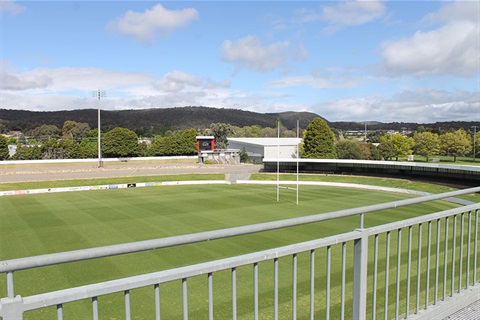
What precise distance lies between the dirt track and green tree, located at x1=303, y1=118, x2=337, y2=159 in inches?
475

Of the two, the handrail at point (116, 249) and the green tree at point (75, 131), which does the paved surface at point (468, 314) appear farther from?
the green tree at point (75, 131)

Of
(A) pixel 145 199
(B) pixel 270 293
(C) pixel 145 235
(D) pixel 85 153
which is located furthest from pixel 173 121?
(B) pixel 270 293

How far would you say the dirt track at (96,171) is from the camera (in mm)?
49453

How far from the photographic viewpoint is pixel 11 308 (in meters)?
1.68

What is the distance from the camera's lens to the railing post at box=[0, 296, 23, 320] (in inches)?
65.3

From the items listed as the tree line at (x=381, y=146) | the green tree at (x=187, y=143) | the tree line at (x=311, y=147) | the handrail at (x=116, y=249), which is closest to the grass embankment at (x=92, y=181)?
the tree line at (x=381, y=146)

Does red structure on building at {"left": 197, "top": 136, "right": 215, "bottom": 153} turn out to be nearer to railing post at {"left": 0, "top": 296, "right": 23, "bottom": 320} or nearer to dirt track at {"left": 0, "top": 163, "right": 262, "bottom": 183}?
dirt track at {"left": 0, "top": 163, "right": 262, "bottom": 183}

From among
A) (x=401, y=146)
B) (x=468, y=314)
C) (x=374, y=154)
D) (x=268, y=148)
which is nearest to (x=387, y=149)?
(x=374, y=154)

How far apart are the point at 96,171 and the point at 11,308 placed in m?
59.5

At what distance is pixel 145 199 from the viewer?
111 ft

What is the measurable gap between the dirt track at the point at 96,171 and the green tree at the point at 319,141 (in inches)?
475

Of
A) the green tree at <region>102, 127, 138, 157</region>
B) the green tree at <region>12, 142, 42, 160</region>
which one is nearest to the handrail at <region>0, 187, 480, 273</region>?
the green tree at <region>102, 127, 138, 157</region>

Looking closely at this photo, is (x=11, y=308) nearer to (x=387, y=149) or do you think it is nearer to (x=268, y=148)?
(x=268, y=148)

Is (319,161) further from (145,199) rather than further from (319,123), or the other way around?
(145,199)
